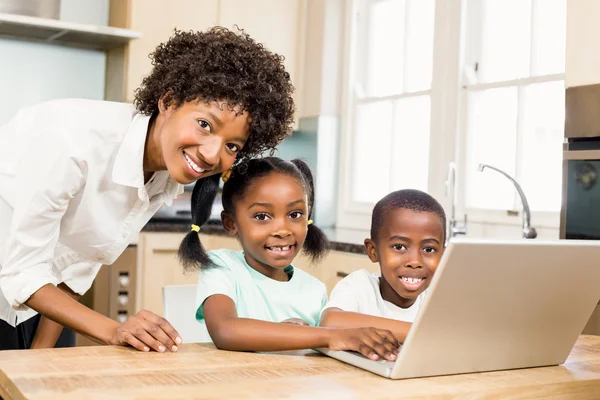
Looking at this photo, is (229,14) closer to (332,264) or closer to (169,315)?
(332,264)

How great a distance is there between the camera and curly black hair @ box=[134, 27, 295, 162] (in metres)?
1.37

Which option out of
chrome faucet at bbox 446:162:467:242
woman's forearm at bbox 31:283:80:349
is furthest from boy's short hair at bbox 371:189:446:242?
chrome faucet at bbox 446:162:467:242

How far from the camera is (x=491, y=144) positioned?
305 cm

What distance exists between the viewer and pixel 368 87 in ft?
12.4

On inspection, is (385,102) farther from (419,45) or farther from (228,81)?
(228,81)

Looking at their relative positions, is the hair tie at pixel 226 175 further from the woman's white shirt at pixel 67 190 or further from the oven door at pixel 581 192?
the oven door at pixel 581 192

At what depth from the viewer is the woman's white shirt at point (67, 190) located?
129 cm

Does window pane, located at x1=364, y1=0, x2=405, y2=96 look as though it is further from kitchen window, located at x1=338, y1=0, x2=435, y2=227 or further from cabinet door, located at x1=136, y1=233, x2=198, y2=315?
cabinet door, located at x1=136, y1=233, x2=198, y2=315

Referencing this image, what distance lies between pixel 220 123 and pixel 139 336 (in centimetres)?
45

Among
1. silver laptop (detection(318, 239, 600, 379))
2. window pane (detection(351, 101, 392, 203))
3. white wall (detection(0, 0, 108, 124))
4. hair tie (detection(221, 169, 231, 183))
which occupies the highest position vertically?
white wall (detection(0, 0, 108, 124))

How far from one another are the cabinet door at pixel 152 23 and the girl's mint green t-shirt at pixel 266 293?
2.15m

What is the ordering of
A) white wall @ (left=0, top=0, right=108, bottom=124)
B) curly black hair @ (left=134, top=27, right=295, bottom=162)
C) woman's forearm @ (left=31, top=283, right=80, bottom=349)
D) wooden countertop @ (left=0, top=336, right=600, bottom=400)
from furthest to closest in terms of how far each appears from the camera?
white wall @ (left=0, top=0, right=108, bottom=124), woman's forearm @ (left=31, top=283, right=80, bottom=349), curly black hair @ (left=134, top=27, right=295, bottom=162), wooden countertop @ (left=0, top=336, right=600, bottom=400)

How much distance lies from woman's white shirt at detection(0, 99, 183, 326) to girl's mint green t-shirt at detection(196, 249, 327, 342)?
0.72ft

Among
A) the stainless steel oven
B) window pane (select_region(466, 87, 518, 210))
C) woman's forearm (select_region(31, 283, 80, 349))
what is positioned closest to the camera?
woman's forearm (select_region(31, 283, 80, 349))
